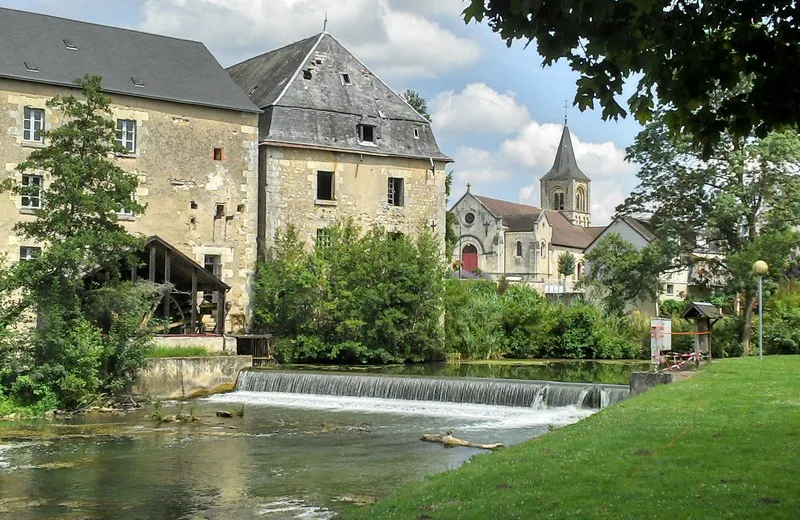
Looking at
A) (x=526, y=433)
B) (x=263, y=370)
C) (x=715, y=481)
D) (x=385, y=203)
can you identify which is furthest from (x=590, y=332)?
(x=715, y=481)

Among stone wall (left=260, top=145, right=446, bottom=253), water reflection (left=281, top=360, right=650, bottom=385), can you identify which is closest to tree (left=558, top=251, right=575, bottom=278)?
stone wall (left=260, top=145, right=446, bottom=253)

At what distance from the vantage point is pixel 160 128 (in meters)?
29.9

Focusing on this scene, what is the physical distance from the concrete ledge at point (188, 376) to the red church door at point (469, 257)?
60.5 metres

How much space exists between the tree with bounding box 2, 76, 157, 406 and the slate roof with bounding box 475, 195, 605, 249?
63.0 m

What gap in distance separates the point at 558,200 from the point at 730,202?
86049mm

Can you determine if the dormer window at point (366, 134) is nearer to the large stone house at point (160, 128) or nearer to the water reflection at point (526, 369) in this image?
the large stone house at point (160, 128)

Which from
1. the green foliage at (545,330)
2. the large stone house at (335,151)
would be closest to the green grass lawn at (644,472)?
the green foliage at (545,330)

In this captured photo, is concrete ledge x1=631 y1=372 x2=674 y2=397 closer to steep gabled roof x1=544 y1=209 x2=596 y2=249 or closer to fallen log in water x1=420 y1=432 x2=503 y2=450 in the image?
fallen log in water x1=420 y1=432 x2=503 y2=450

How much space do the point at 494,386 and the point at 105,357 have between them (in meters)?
8.72

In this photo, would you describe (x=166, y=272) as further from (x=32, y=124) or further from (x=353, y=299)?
(x=353, y=299)

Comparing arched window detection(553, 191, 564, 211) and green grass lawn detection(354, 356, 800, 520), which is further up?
arched window detection(553, 191, 564, 211)

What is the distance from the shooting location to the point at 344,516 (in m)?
9.02

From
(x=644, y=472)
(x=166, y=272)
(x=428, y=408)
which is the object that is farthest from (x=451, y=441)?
(x=166, y=272)

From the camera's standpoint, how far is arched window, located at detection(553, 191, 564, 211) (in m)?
115
